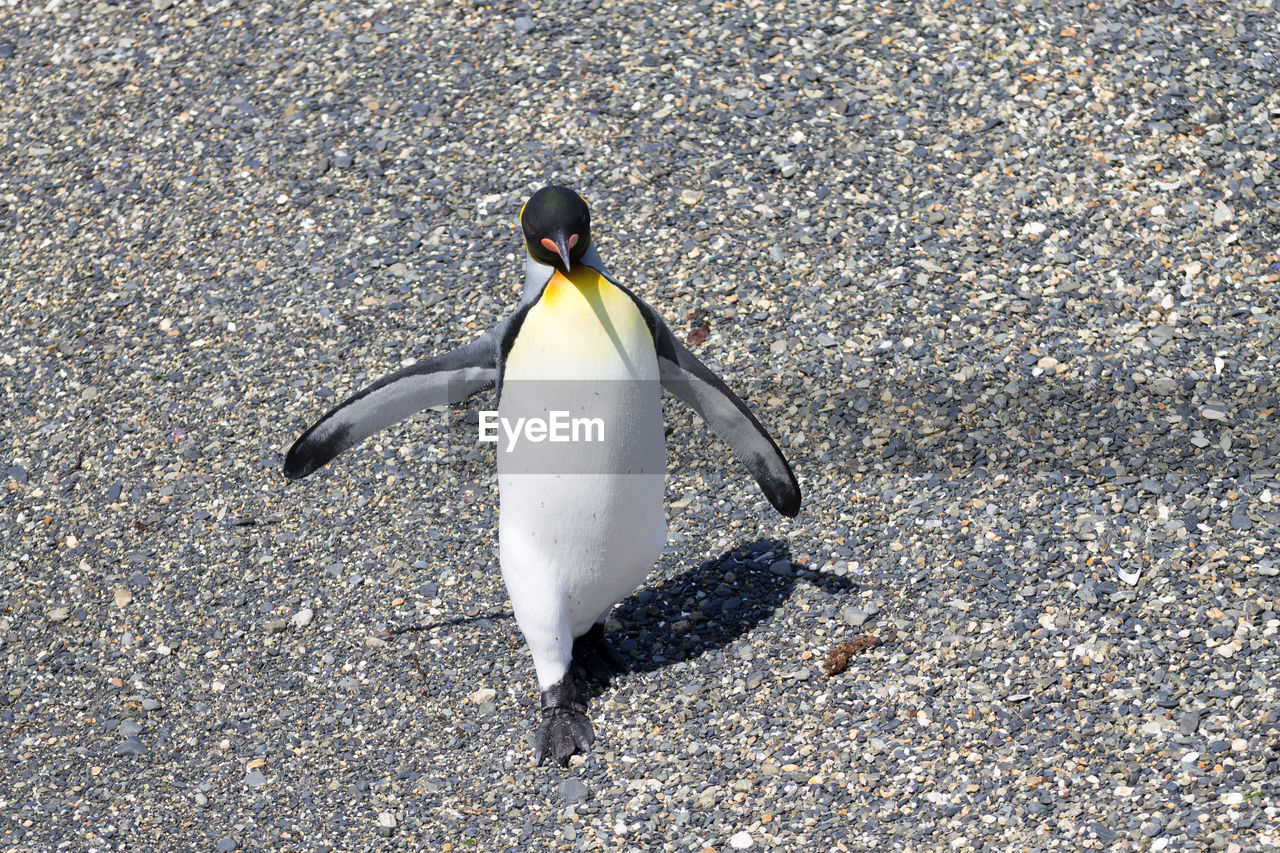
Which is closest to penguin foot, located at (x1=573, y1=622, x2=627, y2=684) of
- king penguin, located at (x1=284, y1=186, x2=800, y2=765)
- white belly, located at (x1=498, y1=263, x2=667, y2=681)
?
king penguin, located at (x1=284, y1=186, x2=800, y2=765)

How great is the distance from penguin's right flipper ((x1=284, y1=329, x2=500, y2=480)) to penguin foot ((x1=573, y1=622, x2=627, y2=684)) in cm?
83

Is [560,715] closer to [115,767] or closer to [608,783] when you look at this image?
[608,783]

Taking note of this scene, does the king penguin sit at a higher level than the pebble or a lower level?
higher

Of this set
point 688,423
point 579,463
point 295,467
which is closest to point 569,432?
point 579,463

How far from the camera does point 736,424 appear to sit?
414 cm

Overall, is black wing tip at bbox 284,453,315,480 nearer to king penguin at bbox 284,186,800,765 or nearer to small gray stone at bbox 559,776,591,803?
king penguin at bbox 284,186,800,765

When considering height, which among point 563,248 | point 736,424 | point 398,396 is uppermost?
point 563,248

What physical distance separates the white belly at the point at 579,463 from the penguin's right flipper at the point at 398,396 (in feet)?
0.58

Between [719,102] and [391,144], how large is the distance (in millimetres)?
1499

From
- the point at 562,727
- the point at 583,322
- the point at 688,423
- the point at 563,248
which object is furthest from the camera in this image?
the point at 688,423

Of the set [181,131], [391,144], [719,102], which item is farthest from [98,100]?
[719,102]

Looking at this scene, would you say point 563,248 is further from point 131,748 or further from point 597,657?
point 131,748

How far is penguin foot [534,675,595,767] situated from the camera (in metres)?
3.98

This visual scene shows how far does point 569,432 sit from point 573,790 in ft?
3.26
